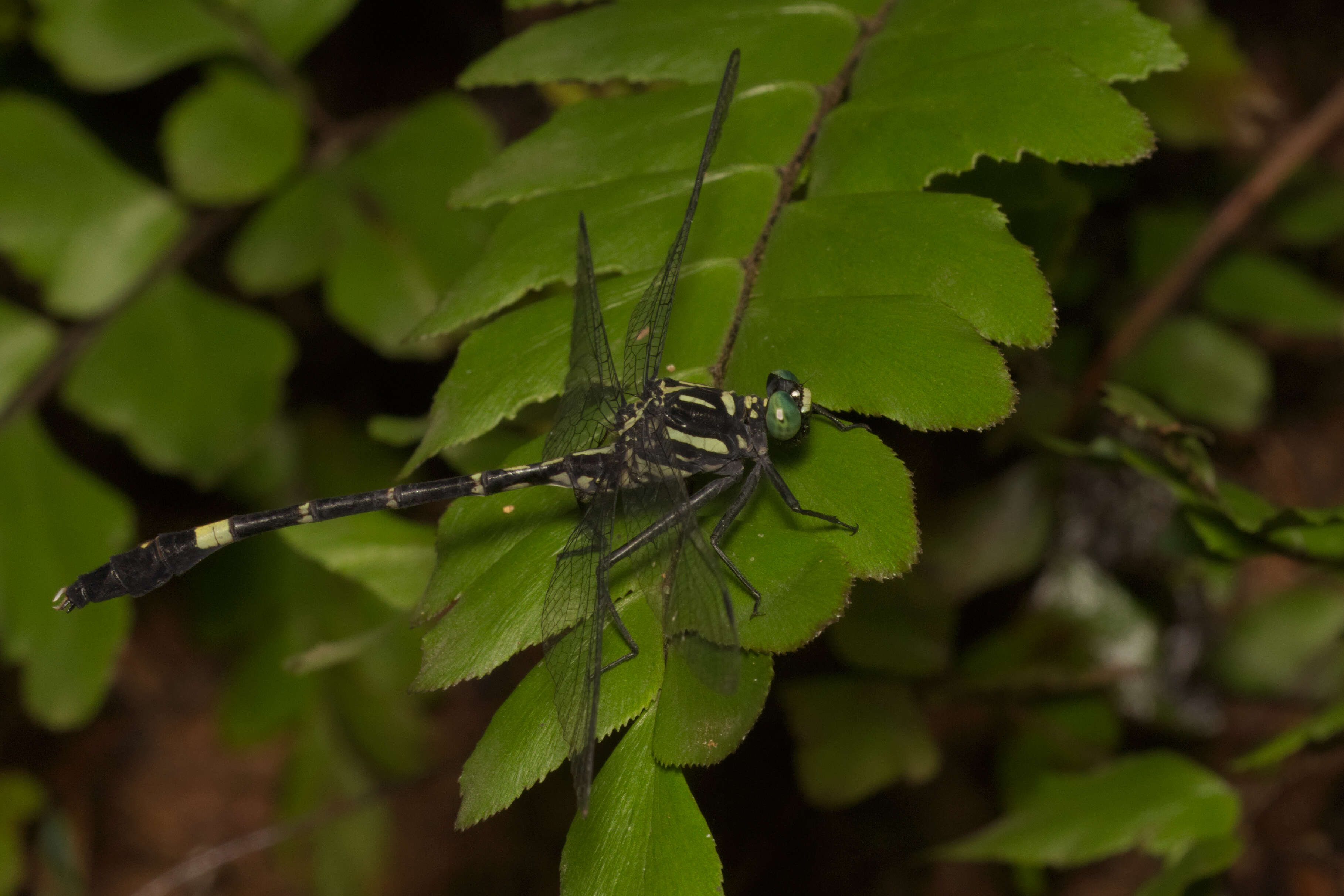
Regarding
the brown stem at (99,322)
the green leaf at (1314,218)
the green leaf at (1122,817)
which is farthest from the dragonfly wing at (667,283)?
the green leaf at (1314,218)

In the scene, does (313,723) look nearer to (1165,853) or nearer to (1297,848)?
(1165,853)

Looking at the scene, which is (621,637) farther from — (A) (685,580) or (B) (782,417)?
(B) (782,417)

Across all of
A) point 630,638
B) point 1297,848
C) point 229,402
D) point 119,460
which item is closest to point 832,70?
point 630,638

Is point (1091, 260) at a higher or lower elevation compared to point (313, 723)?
higher

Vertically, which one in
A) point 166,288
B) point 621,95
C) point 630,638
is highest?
point 621,95

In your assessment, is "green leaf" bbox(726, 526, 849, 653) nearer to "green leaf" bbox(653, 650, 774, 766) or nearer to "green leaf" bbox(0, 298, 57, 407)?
"green leaf" bbox(653, 650, 774, 766)

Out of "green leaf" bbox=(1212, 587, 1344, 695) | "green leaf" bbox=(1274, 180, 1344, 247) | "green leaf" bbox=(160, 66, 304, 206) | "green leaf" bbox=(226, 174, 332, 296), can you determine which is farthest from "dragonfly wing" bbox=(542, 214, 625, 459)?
"green leaf" bbox=(1274, 180, 1344, 247)

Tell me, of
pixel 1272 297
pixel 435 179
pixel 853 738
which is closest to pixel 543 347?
pixel 435 179

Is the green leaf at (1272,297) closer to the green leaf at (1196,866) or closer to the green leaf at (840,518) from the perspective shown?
the green leaf at (1196,866)
